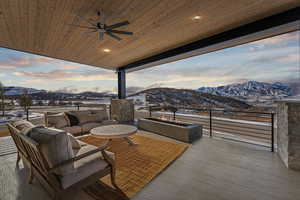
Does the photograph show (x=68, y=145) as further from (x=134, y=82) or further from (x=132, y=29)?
(x=134, y=82)

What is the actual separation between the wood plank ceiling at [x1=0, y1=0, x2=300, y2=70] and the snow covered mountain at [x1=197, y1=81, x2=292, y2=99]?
1.67 m

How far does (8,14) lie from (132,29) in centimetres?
237

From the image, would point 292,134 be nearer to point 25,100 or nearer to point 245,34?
point 245,34

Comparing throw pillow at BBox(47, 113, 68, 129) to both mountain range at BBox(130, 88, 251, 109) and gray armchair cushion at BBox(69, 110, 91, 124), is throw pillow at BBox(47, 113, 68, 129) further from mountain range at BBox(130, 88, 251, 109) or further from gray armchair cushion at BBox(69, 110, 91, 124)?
mountain range at BBox(130, 88, 251, 109)

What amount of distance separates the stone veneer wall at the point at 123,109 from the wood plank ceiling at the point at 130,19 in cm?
267

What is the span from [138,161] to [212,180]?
3.95 ft

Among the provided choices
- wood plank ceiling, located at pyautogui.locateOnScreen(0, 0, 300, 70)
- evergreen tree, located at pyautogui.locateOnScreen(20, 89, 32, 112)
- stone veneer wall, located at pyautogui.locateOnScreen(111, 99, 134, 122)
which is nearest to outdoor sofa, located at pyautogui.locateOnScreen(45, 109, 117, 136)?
stone veneer wall, located at pyautogui.locateOnScreen(111, 99, 134, 122)

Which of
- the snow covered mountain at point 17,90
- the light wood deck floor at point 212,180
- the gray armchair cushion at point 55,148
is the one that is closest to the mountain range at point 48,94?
the snow covered mountain at point 17,90

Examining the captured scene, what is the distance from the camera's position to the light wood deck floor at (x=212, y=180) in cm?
146

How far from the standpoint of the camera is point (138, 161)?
2.23 metres

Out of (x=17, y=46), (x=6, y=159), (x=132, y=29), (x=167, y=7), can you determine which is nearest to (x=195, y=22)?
(x=167, y=7)

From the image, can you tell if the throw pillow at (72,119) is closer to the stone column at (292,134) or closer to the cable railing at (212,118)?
the cable railing at (212,118)

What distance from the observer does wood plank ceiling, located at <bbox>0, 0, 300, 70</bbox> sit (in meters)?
2.13

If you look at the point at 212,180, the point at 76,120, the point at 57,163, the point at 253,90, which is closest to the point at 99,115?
the point at 76,120
